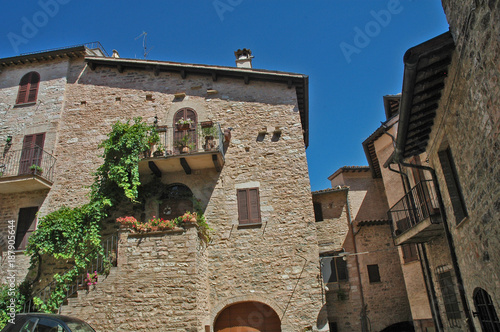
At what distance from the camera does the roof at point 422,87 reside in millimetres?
6109

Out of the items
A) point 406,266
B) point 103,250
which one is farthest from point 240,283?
point 406,266

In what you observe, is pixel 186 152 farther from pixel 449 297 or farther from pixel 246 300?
pixel 449 297

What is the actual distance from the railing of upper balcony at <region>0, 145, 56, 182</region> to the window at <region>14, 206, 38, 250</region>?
1.31m

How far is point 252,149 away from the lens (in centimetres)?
1389

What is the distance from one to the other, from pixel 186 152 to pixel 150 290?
4529 mm

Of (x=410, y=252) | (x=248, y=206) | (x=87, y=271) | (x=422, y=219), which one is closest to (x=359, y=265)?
(x=410, y=252)

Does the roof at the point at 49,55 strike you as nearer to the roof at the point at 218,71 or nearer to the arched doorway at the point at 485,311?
the roof at the point at 218,71

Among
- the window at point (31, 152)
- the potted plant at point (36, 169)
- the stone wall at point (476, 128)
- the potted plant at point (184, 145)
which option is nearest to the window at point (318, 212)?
the potted plant at point (184, 145)

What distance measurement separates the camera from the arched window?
13.3m

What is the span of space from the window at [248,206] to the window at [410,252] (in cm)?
535

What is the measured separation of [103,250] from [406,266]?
1032 cm

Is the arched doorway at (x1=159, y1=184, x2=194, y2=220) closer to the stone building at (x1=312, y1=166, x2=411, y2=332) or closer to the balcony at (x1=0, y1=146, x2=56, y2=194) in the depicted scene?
the balcony at (x1=0, y1=146, x2=56, y2=194)

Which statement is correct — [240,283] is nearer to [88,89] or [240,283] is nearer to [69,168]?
Result: [69,168]

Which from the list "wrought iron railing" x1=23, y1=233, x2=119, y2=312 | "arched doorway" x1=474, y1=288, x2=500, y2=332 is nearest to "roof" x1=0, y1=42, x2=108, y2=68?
"wrought iron railing" x1=23, y1=233, x2=119, y2=312
